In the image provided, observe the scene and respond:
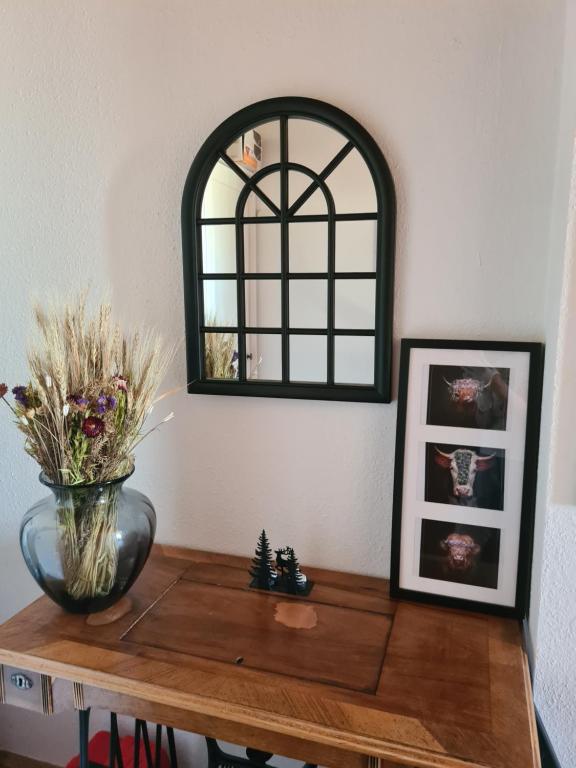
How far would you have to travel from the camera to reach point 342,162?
1182 mm

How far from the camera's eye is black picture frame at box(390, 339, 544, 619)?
1.08 m

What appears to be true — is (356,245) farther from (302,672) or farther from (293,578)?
(302,672)

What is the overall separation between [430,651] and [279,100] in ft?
3.74

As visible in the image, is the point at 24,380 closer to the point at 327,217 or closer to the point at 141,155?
the point at 141,155

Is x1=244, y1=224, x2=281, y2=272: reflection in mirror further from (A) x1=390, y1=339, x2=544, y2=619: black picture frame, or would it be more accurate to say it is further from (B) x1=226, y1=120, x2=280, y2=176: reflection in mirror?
(A) x1=390, y1=339, x2=544, y2=619: black picture frame

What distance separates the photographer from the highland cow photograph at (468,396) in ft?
3.65

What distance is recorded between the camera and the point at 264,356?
130cm

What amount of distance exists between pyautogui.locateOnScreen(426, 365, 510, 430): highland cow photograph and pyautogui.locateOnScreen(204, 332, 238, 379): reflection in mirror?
1.51ft

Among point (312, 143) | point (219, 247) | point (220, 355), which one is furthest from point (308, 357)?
point (312, 143)

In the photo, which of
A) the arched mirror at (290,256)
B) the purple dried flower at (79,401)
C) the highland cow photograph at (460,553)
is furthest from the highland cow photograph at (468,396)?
the purple dried flower at (79,401)

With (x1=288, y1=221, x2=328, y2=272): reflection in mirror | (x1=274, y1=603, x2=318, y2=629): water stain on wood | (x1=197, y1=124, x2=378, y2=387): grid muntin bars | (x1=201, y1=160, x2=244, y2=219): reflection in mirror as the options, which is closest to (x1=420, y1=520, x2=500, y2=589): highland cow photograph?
(x1=274, y1=603, x2=318, y2=629): water stain on wood

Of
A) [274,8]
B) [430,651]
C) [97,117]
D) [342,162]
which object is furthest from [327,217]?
[430,651]

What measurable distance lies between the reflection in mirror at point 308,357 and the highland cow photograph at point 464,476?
291mm

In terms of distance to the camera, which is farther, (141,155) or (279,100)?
(141,155)
